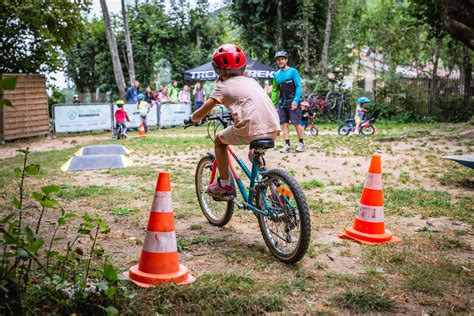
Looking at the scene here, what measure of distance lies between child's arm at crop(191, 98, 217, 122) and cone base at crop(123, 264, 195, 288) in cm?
148

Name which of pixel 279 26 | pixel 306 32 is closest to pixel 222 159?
pixel 306 32

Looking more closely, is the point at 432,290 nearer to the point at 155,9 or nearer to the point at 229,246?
the point at 229,246

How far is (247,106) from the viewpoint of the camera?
3.95 meters

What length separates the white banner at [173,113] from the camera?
68.9 feet

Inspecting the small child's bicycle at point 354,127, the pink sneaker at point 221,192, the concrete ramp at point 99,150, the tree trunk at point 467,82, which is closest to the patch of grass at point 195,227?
the pink sneaker at point 221,192

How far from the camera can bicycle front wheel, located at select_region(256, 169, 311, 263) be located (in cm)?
356

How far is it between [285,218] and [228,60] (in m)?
1.47

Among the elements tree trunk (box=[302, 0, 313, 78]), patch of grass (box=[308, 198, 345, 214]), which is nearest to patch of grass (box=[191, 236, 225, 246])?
patch of grass (box=[308, 198, 345, 214])

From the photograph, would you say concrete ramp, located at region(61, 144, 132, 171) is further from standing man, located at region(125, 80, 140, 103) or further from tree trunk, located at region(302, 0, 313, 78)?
tree trunk, located at region(302, 0, 313, 78)

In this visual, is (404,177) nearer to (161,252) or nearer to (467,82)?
(161,252)

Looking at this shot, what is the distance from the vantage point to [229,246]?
4309mm

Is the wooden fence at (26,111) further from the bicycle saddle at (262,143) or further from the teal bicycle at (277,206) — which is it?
the bicycle saddle at (262,143)

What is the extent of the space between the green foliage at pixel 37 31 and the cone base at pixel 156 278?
14.0m

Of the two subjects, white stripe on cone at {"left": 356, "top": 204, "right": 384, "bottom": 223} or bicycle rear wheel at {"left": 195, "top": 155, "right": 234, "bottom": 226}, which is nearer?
white stripe on cone at {"left": 356, "top": 204, "right": 384, "bottom": 223}
